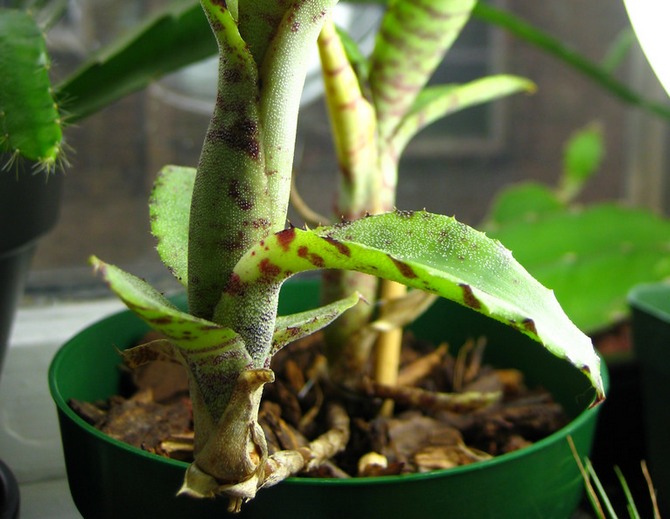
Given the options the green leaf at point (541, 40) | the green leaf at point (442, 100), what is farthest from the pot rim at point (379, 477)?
the green leaf at point (541, 40)

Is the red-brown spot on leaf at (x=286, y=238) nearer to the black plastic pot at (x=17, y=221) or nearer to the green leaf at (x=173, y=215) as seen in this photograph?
the green leaf at (x=173, y=215)

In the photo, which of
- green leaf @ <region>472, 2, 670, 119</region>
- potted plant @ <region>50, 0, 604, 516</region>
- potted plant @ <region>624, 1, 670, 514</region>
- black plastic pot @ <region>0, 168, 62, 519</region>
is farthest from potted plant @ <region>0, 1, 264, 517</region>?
potted plant @ <region>624, 1, 670, 514</region>

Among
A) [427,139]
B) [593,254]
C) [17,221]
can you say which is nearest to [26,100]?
[17,221]

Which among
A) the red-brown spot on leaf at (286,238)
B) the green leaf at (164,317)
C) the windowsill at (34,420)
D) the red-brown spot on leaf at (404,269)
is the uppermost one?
the red-brown spot on leaf at (286,238)

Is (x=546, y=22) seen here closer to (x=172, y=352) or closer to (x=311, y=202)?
(x=311, y=202)

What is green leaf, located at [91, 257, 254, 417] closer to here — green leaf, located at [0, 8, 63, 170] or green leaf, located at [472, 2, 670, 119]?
green leaf, located at [0, 8, 63, 170]
